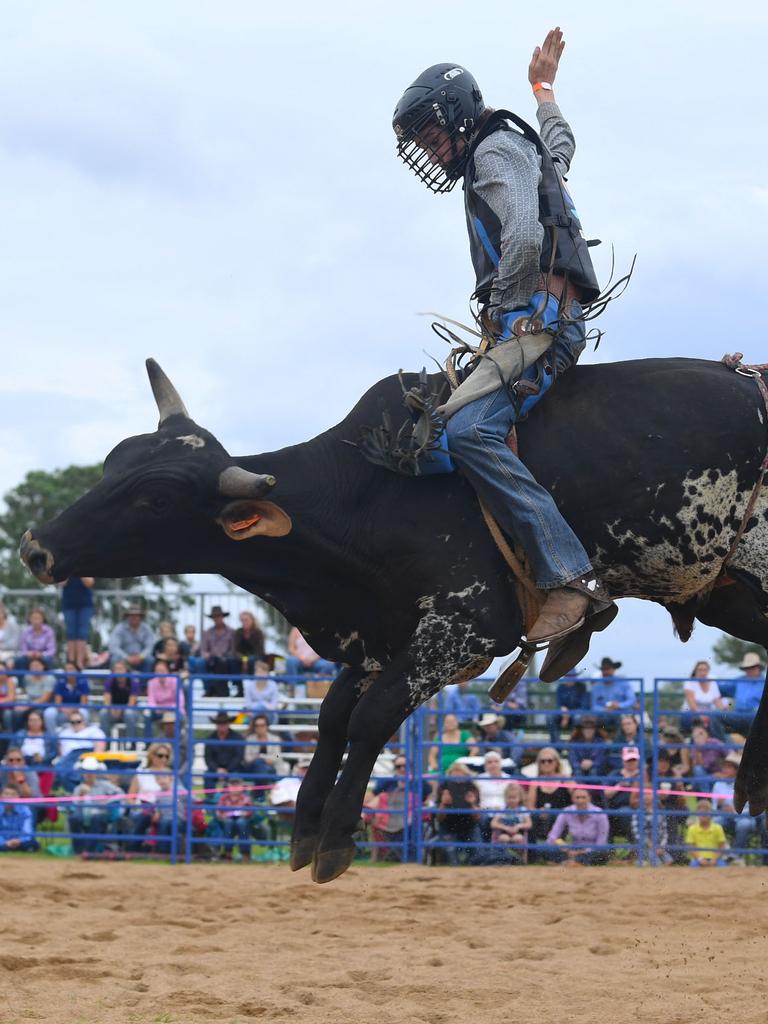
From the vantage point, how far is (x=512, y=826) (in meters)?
12.8

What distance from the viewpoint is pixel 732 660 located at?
4341cm

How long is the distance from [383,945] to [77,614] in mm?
8080

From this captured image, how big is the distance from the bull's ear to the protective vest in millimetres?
1243

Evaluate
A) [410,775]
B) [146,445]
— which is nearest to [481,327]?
[146,445]

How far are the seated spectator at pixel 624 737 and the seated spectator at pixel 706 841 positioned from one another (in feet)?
2.94

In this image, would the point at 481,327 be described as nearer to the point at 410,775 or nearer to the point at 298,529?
the point at 298,529

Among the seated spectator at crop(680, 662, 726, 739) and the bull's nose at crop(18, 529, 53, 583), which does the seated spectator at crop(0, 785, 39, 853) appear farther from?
the bull's nose at crop(18, 529, 53, 583)

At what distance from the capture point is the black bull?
5.13 m

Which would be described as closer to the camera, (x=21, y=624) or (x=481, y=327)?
(x=481, y=327)

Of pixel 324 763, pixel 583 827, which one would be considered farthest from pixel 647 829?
pixel 324 763

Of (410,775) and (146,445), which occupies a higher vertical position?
(146,445)

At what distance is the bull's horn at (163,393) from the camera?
5543 millimetres

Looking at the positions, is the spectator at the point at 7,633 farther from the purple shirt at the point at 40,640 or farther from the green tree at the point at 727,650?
the green tree at the point at 727,650

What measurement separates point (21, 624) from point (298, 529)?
12.7m
